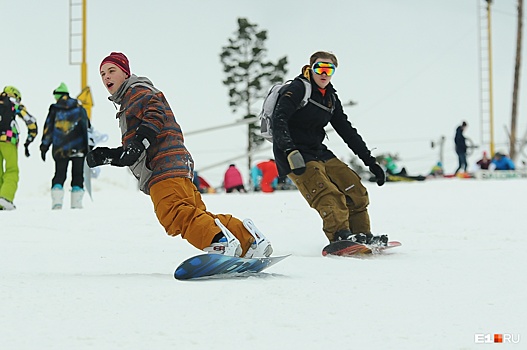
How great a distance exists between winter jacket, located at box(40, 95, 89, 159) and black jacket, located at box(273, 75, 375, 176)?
15.8 feet

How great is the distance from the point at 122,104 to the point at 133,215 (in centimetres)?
455

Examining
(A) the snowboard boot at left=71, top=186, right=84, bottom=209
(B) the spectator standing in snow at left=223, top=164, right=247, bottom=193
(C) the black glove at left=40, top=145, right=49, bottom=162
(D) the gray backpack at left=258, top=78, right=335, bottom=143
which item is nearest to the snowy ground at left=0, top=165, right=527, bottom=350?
(D) the gray backpack at left=258, top=78, right=335, bottom=143

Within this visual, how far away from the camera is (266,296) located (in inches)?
139

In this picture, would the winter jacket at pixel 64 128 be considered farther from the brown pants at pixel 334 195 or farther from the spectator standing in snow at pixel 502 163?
the spectator standing in snow at pixel 502 163

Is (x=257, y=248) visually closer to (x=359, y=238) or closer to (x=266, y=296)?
(x=266, y=296)

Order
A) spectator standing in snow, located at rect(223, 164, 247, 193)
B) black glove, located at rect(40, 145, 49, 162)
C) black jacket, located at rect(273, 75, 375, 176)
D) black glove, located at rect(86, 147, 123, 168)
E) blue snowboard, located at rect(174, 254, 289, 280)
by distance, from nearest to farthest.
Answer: blue snowboard, located at rect(174, 254, 289, 280), black glove, located at rect(86, 147, 123, 168), black jacket, located at rect(273, 75, 375, 176), black glove, located at rect(40, 145, 49, 162), spectator standing in snow, located at rect(223, 164, 247, 193)

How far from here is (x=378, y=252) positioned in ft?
19.4

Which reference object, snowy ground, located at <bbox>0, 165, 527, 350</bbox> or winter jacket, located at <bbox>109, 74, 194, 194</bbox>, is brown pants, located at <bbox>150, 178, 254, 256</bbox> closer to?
winter jacket, located at <bbox>109, 74, 194, 194</bbox>

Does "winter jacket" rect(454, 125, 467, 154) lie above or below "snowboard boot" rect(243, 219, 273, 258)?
above

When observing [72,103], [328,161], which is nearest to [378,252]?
[328,161]

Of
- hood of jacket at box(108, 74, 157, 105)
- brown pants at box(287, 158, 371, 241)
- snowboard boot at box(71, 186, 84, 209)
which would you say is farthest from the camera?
snowboard boot at box(71, 186, 84, 209)

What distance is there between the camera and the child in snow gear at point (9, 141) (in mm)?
10070

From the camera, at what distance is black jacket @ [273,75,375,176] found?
5.63 m

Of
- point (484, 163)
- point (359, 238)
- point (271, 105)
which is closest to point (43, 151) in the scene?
point (271, 105)
